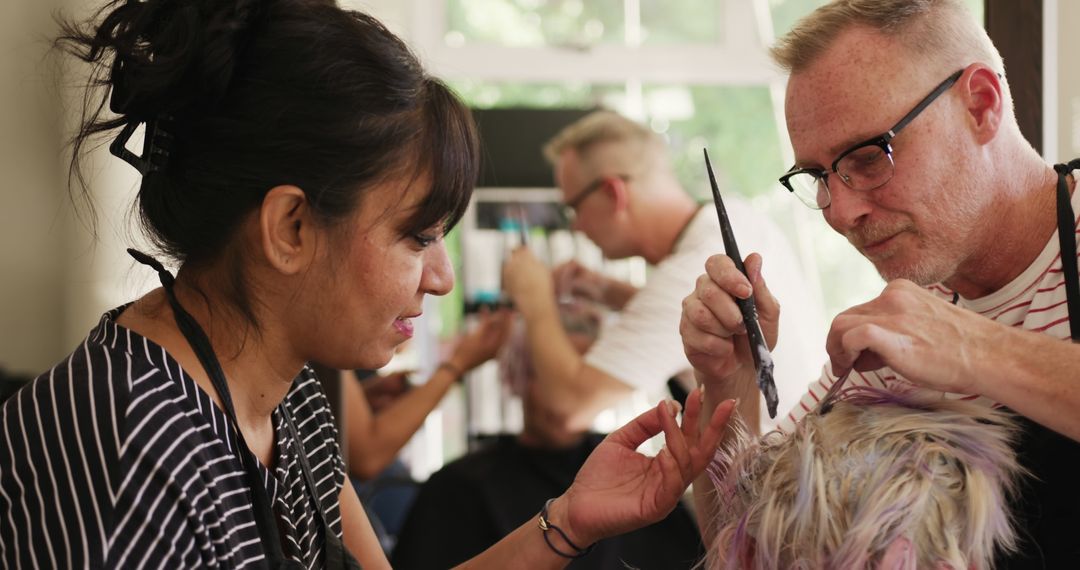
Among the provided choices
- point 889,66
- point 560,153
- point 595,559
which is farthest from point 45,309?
point 889,66

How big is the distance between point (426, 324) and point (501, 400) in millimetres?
385

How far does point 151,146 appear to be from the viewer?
1.21 metres

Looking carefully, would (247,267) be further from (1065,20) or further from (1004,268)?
(1065,20)

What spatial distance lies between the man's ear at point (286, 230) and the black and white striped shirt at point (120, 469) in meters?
0.18

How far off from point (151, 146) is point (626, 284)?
2.30 m

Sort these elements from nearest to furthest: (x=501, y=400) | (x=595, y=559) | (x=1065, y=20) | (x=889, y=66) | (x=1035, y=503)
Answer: (x=1035, y=503) → (x=889, y=66) → (x=1065, y=20) → (x=595, y=559) → (x=501, y=400)

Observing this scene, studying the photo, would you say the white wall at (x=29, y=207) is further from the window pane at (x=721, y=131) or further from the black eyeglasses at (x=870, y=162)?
the black eyeglasses at (x=870, y=162)

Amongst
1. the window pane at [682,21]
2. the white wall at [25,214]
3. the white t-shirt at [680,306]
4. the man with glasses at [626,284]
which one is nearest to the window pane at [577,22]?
the window pane at [682,21]

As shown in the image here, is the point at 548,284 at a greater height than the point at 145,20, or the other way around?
the point at 145,20

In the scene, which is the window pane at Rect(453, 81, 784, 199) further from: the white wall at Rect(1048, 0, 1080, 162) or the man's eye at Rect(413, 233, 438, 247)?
the man's eye at Rect(413, 233, 438, 247)

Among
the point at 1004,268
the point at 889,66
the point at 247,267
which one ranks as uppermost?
the point at 889,66

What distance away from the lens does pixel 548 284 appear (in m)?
3.15

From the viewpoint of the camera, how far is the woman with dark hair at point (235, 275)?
1065 mm

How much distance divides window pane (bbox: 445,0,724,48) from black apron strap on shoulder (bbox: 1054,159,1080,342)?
238cm
